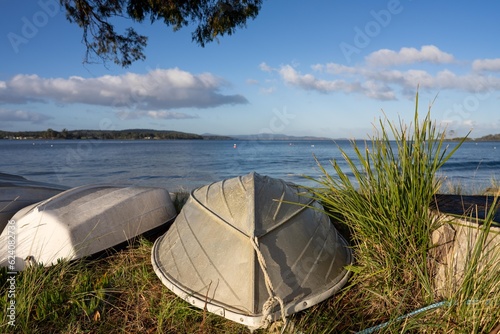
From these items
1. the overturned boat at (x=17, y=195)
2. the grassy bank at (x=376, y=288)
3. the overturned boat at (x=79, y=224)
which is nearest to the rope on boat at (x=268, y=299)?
the grassy bank at (x=376, y=288)

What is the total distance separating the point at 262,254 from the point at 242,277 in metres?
0.19

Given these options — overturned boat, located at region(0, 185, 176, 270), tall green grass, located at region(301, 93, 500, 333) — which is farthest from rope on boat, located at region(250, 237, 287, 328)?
overturned boat, located at region(0, 185, 176, 270)

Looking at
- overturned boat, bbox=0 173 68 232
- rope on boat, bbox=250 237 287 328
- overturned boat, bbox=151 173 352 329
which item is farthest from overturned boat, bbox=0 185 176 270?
rope on boat, bbox=250 237 287 328

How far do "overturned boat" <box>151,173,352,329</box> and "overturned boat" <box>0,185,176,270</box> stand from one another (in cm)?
79

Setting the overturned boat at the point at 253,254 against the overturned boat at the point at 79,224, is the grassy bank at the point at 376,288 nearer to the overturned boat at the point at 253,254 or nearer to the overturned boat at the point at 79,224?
the overturned boat at the point at 253,254

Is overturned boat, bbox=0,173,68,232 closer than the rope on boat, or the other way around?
the rope on boat

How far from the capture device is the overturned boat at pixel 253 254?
2.29 meters

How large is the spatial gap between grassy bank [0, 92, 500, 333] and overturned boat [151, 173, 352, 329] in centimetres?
14

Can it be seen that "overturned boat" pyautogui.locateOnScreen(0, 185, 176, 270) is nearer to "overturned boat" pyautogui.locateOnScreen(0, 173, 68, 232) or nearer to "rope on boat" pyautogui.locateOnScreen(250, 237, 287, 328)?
"overturned boat" pyautogui.locateOnScreen(0, 173, 68, 232)

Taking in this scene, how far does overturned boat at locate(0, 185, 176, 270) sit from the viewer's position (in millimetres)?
3375

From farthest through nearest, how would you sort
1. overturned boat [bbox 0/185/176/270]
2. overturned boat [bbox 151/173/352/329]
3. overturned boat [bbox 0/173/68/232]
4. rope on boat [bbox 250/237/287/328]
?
overturned boat [bbox 0/173/68/232]
overturned boat [bbox 0/185/176/270]
overturned boat [bbox 151/173/352/329]
rope on boat [bbox 250/237/287/328]

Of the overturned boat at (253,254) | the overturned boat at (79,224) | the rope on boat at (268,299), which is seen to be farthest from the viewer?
the overturned boat at (79,224)

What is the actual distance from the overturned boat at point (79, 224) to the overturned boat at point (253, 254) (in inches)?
30.9

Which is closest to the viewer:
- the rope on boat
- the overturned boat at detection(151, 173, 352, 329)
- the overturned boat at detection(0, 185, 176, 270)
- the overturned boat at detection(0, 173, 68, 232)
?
the rope on boat
